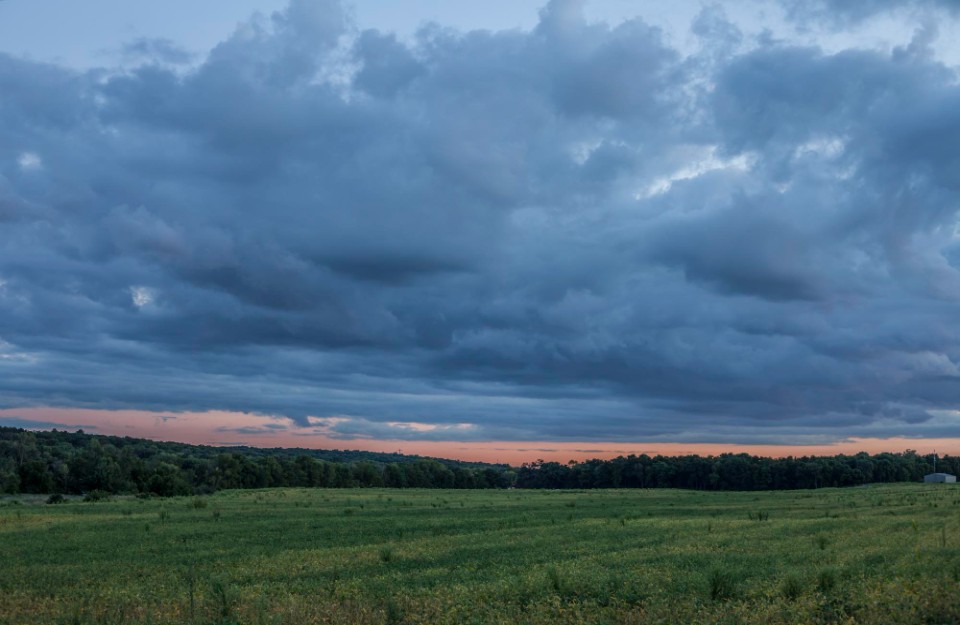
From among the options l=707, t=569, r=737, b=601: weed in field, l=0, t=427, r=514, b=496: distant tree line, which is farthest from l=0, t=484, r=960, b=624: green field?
l=0, t=427, r=514, b=496: distant tree line

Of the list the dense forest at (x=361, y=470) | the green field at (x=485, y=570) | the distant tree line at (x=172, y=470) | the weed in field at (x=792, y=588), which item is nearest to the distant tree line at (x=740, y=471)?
the dense forest at (x=361, y=470)

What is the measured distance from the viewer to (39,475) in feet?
357

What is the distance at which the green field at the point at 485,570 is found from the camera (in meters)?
16.0

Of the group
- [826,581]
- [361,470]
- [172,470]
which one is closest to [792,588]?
[826,581]

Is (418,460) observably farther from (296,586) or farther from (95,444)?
(296,586)

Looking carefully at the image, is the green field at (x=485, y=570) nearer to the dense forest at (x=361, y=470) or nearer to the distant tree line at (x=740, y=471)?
the dense forest at (x=361, y=470)

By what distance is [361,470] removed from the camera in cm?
15625

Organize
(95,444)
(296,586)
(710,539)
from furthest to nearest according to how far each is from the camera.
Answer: (95,444) < (710,539) < (296,586)

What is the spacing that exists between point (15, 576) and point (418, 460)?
496 ft

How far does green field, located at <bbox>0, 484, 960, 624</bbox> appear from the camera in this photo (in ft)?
52.4

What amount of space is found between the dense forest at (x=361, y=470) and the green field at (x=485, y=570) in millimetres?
73663

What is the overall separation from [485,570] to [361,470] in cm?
13687

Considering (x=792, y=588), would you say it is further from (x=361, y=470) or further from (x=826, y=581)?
(x=361, y=470)

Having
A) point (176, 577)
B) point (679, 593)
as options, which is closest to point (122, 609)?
point (176, 577)
